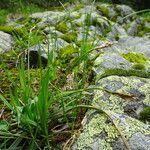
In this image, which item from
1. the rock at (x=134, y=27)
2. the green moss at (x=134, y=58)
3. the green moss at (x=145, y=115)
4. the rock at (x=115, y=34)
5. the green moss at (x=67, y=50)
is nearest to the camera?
the green moss at (x=145, y=115)

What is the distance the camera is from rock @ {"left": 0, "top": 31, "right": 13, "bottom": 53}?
4.84 m

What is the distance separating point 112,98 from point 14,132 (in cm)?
88

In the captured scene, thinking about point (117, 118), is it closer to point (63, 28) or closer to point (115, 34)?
point (63, 28)

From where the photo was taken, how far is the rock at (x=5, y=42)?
484cm

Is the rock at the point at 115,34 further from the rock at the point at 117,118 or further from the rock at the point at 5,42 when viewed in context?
the rock at the point at 117,118

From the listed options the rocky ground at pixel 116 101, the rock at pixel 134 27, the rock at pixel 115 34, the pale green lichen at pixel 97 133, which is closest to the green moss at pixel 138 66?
the rocky ground at pixel 116 101

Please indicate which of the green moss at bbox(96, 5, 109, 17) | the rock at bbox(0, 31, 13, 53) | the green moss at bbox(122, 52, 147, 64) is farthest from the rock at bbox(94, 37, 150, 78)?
the green moss at bbox(96, 5, 109, 17)

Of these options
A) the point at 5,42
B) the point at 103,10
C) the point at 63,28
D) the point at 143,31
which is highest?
the point at 5,42

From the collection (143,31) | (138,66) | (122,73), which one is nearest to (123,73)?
(122,73)

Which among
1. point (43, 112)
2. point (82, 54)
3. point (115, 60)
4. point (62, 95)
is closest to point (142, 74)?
point (115, 60)

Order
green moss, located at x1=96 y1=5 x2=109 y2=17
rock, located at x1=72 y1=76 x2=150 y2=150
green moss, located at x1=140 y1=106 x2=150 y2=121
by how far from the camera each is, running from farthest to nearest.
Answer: green moss, located at x1=96 y1=5 x2=109 y2=17 → green moss, located at x1=140 y1=106 x2=150 y2=121 → rock, located at x1=72 y1=76 x2=150 y2=150

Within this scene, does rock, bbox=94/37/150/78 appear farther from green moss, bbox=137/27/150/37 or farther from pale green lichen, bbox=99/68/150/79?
green moss, bbox=137/27/150/37

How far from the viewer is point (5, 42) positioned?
505cm

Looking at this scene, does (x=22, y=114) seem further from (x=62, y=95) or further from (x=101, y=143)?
(x=101, y=143)
